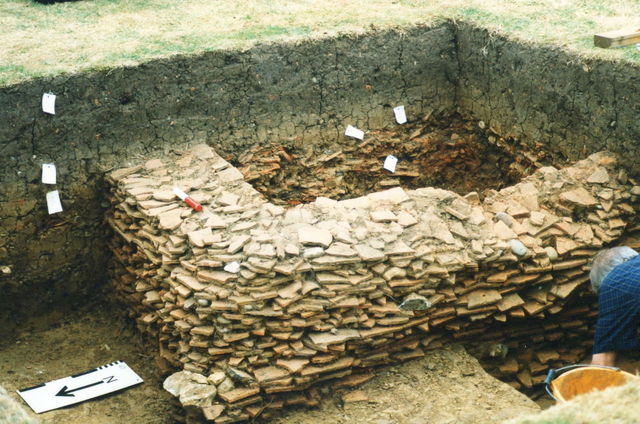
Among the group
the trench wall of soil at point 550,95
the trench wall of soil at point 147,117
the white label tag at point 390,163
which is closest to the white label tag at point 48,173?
the trench wall of soil at point 147,117

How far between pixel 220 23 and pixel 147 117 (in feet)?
5.43

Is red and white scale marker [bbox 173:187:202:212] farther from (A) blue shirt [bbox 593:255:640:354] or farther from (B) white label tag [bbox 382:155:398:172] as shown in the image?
(A) blue shirt [bbox 593:255:640:354]

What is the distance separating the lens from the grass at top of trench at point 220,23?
713 cm

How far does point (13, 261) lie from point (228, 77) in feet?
8.57

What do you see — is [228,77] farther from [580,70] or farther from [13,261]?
[580,70]

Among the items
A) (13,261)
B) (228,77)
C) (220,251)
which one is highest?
(228,77)

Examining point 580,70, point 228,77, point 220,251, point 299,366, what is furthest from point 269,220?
point 580,70

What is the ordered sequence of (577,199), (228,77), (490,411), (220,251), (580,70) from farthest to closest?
(228,77), (580,70), (577,199), (220,251), (490,411)

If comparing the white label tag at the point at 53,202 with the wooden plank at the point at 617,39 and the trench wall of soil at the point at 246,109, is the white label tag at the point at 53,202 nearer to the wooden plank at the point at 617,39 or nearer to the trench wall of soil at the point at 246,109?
the trench wall of soil at the point at 246,109

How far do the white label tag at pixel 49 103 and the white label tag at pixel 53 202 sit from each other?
72 centimetres

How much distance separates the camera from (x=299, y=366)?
539 cm

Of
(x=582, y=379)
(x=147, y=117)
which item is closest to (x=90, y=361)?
(x=147, y=117)

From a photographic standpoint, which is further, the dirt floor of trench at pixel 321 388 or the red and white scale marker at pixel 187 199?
the red and white scale marker at pixel 187 199

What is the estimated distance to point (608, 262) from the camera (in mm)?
5227
